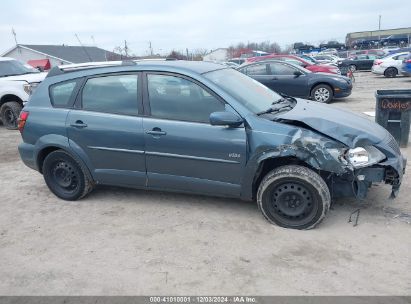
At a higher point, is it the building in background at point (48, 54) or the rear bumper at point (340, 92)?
the building in background at point (48, 54)

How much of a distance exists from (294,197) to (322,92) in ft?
29.7

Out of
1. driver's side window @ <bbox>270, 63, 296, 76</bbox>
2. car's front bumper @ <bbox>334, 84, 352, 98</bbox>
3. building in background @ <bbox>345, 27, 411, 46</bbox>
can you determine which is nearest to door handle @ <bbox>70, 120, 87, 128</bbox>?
driver's side window @ <bbox>270, 63, 296, 76</bbox>

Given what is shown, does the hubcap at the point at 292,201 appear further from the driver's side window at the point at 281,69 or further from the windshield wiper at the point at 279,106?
the driver's side window at the point at 281,69

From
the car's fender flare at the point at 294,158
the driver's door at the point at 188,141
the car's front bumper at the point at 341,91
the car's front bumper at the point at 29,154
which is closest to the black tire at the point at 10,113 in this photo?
the car's front bumper at the point at 29,154

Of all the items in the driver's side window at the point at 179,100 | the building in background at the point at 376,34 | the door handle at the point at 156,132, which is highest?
the building in background at the point at 376,34

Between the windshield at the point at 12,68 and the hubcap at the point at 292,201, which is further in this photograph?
the windshield at the point at 12,68

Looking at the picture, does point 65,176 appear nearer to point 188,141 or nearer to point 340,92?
point 188,141

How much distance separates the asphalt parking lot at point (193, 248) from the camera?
307cm

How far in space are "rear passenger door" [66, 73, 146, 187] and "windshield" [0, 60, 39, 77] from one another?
7357 millimetres

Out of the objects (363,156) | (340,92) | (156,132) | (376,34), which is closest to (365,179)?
(363,156)

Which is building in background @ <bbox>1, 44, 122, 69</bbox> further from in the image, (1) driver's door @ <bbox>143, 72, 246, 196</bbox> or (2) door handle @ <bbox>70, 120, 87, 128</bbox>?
(1) driver's door @ <bbox>143, 72, 246, 196</bbox>

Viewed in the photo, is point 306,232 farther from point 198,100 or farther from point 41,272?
point 41,272

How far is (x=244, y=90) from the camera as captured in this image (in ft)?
14.4

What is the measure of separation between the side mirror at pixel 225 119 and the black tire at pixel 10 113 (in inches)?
311
